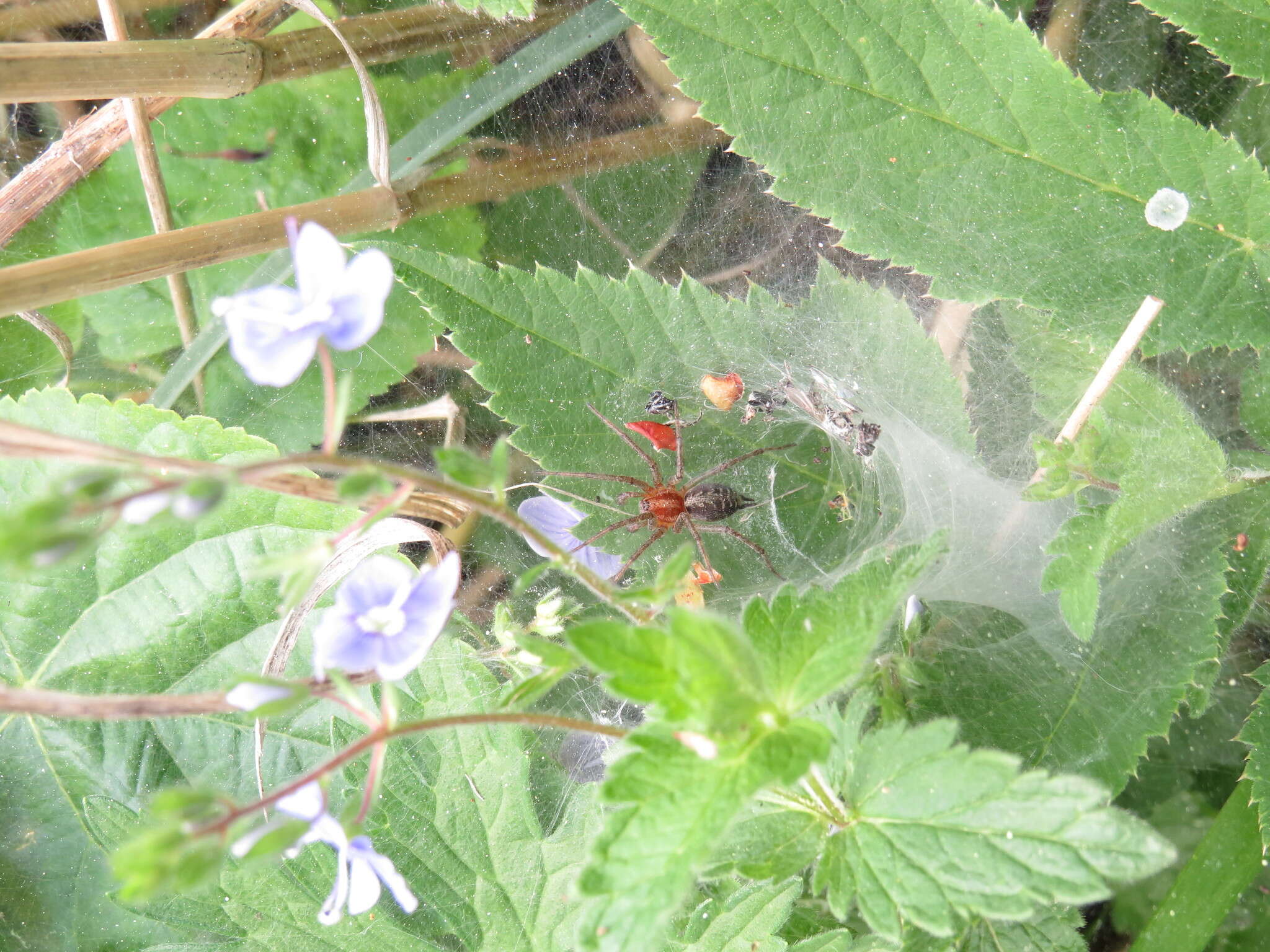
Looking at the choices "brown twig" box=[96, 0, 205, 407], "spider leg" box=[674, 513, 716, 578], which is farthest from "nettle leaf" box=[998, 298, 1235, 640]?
"brown twig" box=[96, 0, 205, 407]

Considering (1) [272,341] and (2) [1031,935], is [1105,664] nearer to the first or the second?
(2) [1031,935]

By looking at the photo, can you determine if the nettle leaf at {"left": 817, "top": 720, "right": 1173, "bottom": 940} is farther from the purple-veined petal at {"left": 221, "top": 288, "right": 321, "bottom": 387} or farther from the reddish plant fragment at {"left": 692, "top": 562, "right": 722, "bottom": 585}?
the purple-veined petal at {"left": 221, "top": 288, "right": 321, "bottom": 387}

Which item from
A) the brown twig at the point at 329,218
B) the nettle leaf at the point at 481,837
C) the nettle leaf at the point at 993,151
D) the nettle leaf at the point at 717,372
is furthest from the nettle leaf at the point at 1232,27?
the nettle leaf at the point at 481,837

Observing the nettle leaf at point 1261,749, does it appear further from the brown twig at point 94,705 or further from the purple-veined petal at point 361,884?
the brown twig at point 94,705

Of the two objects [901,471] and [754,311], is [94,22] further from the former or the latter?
[901,471]

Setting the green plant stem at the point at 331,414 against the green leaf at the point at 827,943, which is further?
the green leaf at the point at 827,943
